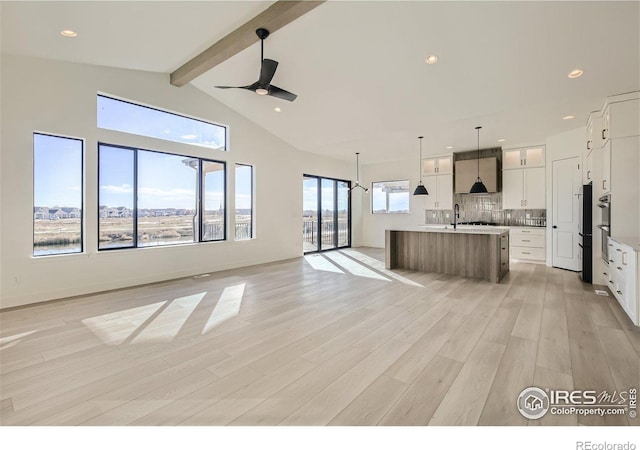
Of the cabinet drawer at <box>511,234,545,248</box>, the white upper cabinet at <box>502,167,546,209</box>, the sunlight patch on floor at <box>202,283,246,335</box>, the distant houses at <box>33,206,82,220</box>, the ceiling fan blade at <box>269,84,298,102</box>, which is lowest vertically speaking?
the sunlight patch on floor at <box>202,283,246,335</box>

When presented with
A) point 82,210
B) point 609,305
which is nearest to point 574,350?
point 609,305

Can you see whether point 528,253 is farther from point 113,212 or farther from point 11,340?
point 11,340

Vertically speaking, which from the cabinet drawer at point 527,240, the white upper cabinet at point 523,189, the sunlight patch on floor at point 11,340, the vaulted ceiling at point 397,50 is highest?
the vaulted ceiling at point 397,50

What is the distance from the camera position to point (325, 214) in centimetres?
952

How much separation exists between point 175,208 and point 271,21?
3.83 meters

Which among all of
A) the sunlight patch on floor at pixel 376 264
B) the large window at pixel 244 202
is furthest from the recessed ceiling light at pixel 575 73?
the large window at pixel 244 202

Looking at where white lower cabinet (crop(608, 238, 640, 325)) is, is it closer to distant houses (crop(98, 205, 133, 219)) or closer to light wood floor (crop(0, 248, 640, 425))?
light wood floor (crop(0, 248, 640, 425))

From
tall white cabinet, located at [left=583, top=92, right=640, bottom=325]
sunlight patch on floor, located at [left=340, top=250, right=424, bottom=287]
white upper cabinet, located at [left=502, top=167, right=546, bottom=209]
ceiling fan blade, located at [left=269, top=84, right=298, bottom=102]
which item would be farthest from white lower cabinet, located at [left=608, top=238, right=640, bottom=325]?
ceiling fan blade, located at [left=269, top=84, right=298, bottom=102]

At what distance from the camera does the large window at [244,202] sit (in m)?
6.85

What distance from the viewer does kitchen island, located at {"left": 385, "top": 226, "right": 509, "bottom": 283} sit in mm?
5262

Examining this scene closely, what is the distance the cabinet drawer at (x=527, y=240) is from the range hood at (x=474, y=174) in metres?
1.33

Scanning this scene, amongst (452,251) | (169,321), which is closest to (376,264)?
(452,251)

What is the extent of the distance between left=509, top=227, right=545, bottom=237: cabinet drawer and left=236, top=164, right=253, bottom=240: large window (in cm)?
641

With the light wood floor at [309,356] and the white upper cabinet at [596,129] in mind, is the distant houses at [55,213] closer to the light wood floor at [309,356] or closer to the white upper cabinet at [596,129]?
the light wood floor at [309,356]
